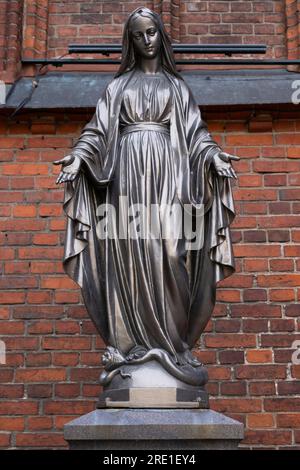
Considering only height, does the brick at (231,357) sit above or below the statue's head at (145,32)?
below

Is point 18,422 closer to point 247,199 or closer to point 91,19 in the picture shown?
point 247,199

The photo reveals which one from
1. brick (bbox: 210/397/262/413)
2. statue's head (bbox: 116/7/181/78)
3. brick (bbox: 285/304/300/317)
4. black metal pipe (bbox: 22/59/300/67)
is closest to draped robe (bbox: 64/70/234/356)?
statue's head (bbox: 116/7/181/78)

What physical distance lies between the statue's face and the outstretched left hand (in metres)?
0.70

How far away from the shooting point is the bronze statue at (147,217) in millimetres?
3701

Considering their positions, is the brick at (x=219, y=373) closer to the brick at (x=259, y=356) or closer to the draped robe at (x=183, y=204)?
Answer: the brick at (x=259, y=356)

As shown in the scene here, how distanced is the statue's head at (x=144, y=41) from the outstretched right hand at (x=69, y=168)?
673mm

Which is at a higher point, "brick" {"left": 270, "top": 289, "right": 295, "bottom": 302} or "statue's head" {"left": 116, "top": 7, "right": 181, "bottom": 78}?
"statue's head" {"left": 116, "top": 7, "right": 181, "bottom": 78}

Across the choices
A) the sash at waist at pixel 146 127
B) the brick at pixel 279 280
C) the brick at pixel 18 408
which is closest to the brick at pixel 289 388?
the brick at pixel 279 280

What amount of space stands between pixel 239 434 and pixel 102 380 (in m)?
0.67

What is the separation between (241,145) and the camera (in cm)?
568

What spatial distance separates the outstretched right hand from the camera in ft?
12.4

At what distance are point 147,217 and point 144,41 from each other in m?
0.96

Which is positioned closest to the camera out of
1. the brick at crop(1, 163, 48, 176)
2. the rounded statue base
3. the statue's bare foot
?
the rounded statue base

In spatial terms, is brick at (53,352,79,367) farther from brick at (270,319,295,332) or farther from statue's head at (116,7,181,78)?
statue's head at (116,7,181,78)
